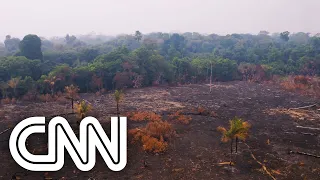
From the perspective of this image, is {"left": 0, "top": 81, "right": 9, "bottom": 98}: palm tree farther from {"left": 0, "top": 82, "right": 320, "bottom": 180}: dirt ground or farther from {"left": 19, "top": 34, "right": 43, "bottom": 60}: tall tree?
{"left": 19, "top": 34, "right": 43, "bottom": 60}: tall tree

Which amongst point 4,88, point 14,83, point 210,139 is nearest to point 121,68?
point 14,83

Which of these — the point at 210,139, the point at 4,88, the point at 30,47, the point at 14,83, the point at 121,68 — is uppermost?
the point at 30,47

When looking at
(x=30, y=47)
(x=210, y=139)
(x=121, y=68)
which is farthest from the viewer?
(x=30, y=47)

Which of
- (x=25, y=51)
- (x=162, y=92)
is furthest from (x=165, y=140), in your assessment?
(x=25, y=51)

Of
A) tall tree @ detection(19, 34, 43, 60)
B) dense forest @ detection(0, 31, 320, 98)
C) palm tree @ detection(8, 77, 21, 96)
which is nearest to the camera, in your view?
palm tree @ detection(8, 77, 21, 96)

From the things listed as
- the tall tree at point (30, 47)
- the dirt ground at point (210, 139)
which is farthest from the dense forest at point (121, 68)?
the dirt ground at point (210, 139)

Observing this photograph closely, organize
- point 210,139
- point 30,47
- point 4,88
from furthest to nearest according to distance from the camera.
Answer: point 30,47 → point 4,88 → point 210,139

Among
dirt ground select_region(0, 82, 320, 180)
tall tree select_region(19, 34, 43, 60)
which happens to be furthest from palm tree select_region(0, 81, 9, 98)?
tall tree select_region(19, 34, 43, 60)

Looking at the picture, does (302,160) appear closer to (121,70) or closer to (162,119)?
(162,119)

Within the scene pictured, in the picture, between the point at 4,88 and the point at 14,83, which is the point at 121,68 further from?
the point at 4,88
